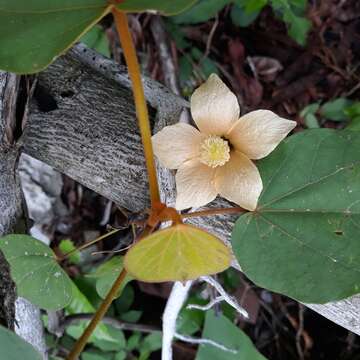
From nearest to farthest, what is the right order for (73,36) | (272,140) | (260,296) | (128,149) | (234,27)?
(73,36) < (272,140) < (128,149) < (260,296) < (234,27)

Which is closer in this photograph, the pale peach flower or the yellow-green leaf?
the yellow-green leaf

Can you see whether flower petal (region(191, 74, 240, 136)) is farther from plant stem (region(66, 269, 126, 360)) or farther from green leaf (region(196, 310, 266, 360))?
green leaf (region(196, 310, 266, 360))

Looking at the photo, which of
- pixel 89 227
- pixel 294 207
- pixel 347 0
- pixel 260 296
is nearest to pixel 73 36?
pixel 294 207

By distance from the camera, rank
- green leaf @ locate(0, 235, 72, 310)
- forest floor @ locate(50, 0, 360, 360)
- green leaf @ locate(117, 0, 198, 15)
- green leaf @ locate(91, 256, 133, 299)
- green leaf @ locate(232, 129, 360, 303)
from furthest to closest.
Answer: forest floor @ locate(50, 0, 360, 360)
green leaf @ locate(91, 256, 133, 299)
green leaf @ locate(0, 235, 72, 310)
green leaf @ locate(232, 129, 360, 303)
green leaf @ locate(117, 0, 198, 15)

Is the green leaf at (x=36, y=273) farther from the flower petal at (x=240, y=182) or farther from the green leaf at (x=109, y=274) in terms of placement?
the flower petal at (x=240, y=182)

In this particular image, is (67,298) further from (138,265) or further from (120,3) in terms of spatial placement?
(120,3)

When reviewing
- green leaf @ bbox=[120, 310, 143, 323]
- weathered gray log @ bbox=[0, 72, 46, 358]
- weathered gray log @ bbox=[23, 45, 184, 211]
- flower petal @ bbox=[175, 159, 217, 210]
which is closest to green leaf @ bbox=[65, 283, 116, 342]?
green leaf @ bbox=[120, 310, 143, 323]

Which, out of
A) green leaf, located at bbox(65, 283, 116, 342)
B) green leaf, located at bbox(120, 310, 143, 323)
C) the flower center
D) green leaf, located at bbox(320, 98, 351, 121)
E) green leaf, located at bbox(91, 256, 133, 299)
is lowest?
green leaf, located at bbox(120, 310, 143, 323)
